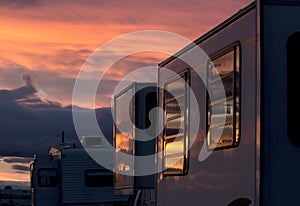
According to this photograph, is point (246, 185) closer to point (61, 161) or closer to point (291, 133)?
point (291, 133)

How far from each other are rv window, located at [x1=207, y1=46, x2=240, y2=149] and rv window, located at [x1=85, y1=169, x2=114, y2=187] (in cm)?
2049

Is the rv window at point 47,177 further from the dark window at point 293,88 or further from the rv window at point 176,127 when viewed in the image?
the dark window at point 293,88

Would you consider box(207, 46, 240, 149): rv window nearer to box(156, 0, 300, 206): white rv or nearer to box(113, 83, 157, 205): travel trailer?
box(156, 0, 300, 206): white rv

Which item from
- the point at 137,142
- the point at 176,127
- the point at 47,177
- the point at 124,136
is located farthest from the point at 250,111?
the point at 47,177

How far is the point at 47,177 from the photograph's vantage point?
30031 mm

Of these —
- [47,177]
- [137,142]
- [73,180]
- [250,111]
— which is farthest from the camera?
[47,177]

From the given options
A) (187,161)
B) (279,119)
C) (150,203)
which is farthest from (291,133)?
(150,203)

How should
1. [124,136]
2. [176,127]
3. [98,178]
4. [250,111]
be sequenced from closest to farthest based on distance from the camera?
[250,111], [176,127], [124,136], [98,178]

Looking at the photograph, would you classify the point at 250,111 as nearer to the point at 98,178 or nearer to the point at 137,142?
the point at 137,142

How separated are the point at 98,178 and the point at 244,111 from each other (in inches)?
876

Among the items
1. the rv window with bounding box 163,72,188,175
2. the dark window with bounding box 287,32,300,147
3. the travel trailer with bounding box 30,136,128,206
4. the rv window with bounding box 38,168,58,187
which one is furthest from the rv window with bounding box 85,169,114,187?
the dark window with bounding box 287,32,300,147

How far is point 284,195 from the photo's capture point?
7.79 metres

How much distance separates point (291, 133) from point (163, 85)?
482cm

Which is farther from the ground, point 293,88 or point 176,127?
point 293,88
